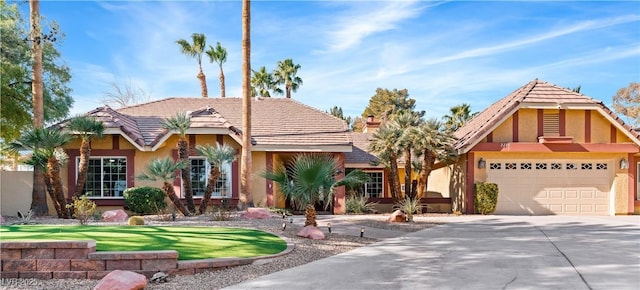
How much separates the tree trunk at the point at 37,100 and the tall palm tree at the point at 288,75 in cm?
2276

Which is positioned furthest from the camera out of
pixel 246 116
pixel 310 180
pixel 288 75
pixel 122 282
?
pixel 288 75

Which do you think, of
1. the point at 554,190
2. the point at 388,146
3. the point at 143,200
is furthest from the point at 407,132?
the point at 143,200

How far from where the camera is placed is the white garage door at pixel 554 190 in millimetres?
19062

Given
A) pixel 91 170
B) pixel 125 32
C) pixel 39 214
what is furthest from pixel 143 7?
pixel 39 214

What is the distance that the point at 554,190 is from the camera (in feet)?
62.6

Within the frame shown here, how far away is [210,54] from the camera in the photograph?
30.3 meters

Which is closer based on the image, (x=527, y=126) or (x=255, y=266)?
(x=255, y=266)

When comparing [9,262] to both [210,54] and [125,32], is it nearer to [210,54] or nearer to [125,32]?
[125,32]

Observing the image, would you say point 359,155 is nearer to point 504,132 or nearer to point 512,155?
point 504,132

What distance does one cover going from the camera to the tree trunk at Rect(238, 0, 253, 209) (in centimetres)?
1800

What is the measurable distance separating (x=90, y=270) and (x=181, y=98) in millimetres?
17301

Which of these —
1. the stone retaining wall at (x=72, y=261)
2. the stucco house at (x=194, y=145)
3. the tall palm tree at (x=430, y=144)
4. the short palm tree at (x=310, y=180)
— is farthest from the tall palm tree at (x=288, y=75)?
the stone retaining wall at (x=72, y=261)

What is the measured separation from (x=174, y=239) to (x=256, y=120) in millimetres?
12741

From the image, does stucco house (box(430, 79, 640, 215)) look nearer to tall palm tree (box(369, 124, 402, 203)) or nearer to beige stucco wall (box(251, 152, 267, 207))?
tall palm tree (box(369, 124, 402, 203))
